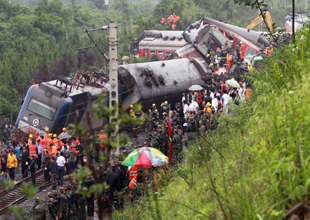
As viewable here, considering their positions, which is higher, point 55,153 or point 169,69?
point 169,69

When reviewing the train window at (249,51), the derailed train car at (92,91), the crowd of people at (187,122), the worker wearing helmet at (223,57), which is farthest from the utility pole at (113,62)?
the train window at (249,51)

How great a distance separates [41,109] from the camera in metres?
15.5

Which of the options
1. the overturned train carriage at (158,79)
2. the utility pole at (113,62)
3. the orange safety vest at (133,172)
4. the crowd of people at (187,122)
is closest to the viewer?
the orange safety vest at (133,172)

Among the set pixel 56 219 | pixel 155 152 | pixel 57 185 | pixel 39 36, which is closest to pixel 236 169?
pixel 155 152

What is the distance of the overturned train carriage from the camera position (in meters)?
17.0

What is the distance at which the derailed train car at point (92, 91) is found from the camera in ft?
49.9

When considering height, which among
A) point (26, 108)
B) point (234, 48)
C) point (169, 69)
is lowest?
point (26, 108)

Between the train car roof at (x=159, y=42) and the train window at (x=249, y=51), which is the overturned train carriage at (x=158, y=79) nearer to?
the train window at (x=249, y=51)

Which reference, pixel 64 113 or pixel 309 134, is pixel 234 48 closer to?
pixel 64 113

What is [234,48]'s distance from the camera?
29531mm

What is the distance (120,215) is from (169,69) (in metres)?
12.2

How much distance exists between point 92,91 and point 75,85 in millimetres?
815

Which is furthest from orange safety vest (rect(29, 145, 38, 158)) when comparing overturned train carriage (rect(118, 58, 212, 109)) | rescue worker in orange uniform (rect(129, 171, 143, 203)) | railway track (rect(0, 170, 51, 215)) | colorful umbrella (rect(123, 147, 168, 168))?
colorful umbrella (rect(123, 147, 168, 168))

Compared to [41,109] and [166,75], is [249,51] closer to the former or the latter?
[166,75]
